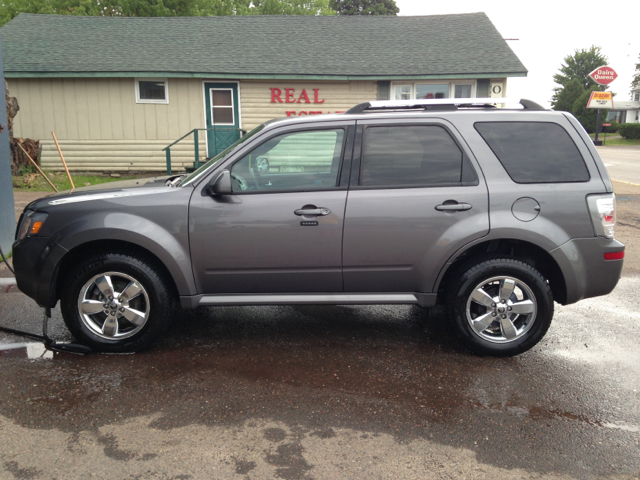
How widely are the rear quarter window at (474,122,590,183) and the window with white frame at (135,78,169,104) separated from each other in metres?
13.6

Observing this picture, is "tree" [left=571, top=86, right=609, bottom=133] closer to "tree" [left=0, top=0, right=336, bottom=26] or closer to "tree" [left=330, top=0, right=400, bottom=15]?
"tree" [left=330, top=0, right=400, bottom=15]

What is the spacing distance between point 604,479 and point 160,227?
3.27 metres

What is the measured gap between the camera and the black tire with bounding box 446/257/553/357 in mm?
4176

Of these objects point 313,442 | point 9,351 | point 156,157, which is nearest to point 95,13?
point 156,157

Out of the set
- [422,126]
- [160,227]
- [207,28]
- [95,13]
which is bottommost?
[160,227]

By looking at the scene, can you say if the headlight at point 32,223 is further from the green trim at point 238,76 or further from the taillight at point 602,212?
the green trim at point 238,76

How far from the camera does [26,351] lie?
171 inches

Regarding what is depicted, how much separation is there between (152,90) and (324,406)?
1466 cm

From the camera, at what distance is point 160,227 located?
4156 mm

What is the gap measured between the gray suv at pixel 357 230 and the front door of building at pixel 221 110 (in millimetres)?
12083

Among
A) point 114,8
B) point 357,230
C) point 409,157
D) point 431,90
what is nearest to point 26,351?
point 357,230

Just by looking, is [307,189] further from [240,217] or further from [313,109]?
[313,109]

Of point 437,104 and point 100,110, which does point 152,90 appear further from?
point 437,104

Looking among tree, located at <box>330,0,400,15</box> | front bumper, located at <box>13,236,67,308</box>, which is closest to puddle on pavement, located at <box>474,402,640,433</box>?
front bumper, located at <box>13,236,67,308</box>
